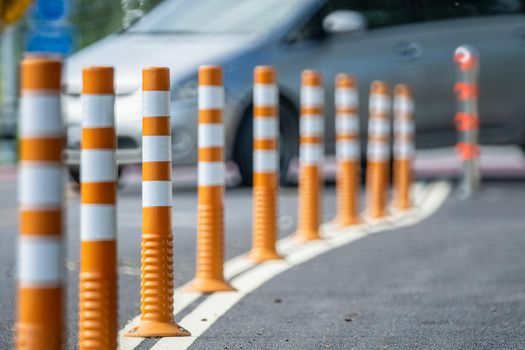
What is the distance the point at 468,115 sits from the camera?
15.2 m

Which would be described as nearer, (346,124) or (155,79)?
(155,79)

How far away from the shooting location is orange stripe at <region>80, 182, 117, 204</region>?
508 cm

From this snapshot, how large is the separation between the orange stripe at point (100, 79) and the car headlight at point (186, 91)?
8648 millimetres

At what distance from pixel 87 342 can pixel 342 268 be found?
3.97 meters

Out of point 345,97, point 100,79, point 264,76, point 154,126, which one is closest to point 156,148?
point 154,126

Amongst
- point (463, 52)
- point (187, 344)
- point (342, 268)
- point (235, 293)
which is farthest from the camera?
point (463, 52)

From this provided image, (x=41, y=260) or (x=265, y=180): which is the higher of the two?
(x=41, y=260)

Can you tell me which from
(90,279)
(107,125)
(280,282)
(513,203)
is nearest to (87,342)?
(90,279)

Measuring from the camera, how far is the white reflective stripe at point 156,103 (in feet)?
21.3

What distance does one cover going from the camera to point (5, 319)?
22.8ft

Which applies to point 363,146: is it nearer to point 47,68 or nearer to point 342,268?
point 342,268

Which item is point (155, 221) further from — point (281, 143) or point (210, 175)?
point (281, 143)

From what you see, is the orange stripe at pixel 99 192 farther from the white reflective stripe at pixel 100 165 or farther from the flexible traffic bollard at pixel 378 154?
the flexible traffic bollard at pixel 378 154

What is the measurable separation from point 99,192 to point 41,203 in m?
0.88
